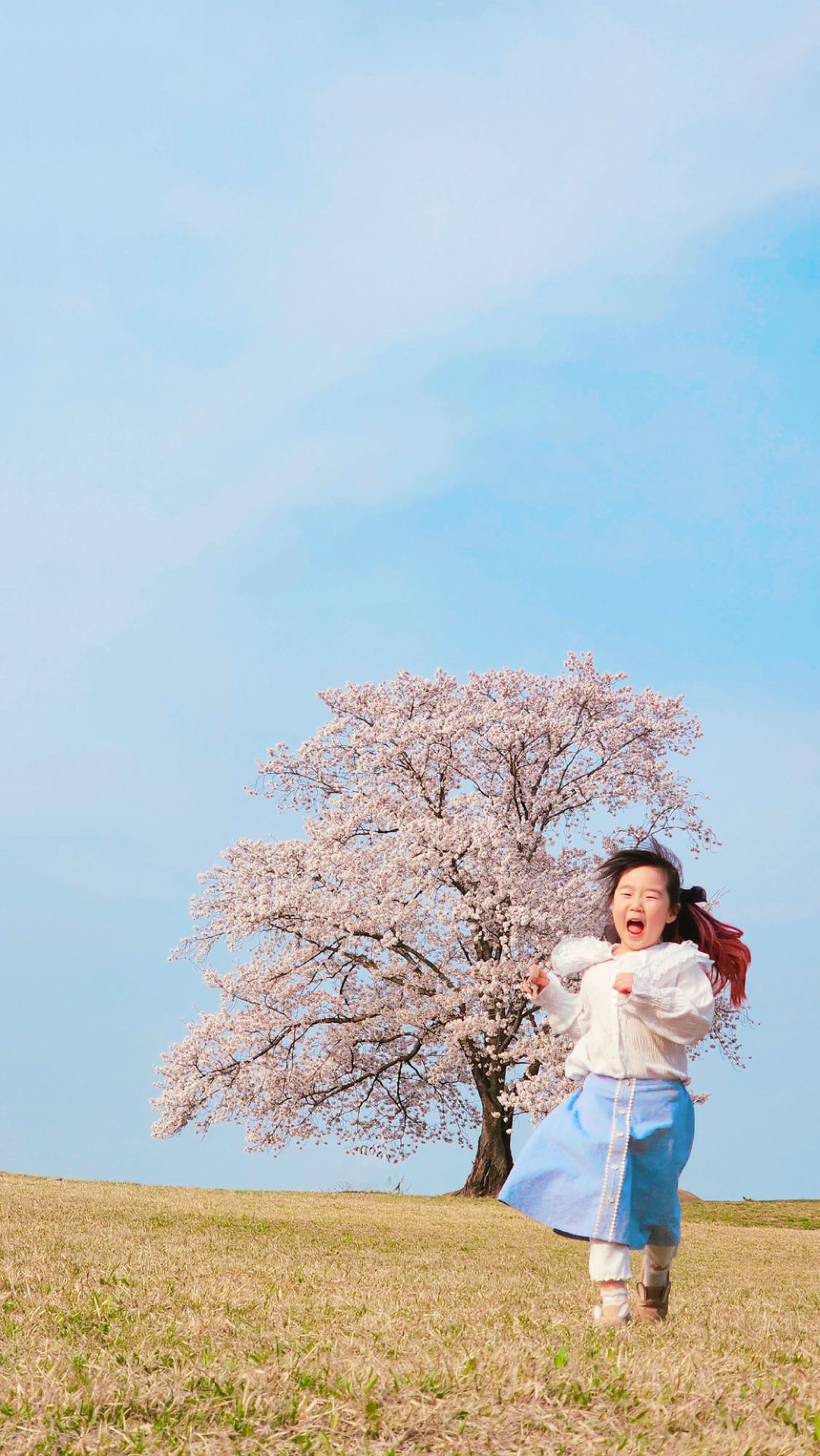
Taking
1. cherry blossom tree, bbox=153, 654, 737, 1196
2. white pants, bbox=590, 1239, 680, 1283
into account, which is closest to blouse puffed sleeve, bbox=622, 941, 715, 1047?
white pants, bbox=590, 1239, 680, 1283

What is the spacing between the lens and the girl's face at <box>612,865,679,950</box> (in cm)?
643

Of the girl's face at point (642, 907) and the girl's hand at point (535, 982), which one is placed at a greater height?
the girl's face at point (642, 907)

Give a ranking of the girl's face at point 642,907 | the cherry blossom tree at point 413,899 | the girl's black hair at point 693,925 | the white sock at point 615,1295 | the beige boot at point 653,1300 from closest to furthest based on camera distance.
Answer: the white sock at point 615,1295
the beige boot at point 653,1300
the girl's face at point 642,907
the girl's black hair at point 693,925
the cherry blossom tree at point 413,899

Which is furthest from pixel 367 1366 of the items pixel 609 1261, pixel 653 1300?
pixel 653 1300

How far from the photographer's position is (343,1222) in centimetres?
1366

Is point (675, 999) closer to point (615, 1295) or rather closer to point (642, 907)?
point (642, 907)

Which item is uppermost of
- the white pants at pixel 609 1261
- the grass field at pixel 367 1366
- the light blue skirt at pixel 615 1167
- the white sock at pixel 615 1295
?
the light blue skirt at pixel 615 1167

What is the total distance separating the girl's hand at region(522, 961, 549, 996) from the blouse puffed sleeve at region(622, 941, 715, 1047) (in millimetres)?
408

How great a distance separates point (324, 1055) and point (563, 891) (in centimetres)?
550

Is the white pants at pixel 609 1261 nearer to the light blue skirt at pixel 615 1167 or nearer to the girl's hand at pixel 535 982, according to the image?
the light blue skirt at pixel 615 1167

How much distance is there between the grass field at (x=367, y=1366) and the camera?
3455 mm

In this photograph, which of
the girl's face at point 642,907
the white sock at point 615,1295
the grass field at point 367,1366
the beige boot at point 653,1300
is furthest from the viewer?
the girl's face at point 642,907

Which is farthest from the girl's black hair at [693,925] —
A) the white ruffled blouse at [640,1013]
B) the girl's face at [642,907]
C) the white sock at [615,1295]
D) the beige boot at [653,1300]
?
the white sock at [615,1295]

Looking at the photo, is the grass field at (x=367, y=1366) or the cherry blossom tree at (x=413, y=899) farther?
the cherry blossom tree at (x=413, y=899)
